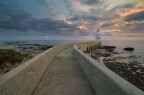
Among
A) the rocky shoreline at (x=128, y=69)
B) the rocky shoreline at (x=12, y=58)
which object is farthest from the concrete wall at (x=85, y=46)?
the rocky shoreline at (x=12, y=58)

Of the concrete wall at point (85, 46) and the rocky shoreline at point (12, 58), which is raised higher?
the concrete wall at point (85, 46)

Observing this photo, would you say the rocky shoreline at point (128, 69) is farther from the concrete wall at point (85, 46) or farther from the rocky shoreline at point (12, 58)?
the rocky shoreline at point (12, 58)

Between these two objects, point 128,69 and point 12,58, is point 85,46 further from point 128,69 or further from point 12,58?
point 12,58

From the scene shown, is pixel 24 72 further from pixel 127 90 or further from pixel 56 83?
pixel 127 90

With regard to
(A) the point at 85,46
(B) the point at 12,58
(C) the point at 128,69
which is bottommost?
(C) the point at 128,69

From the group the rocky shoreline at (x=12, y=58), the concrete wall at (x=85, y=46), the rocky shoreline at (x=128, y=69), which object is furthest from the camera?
the concrete wall at (x=85, y=46)

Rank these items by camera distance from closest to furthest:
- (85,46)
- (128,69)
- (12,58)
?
(128,69)
(12,58)
(85,46)

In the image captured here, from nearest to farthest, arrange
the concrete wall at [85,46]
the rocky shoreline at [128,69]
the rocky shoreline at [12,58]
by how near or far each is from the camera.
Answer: the rocky shoreline at [128,69]
the rocky shoreline at [12,58]
the concrete wall at [85,46]

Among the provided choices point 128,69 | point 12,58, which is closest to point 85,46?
point 128,69

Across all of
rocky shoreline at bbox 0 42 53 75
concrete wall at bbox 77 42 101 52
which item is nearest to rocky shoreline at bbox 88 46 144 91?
concrete wall at bbox 77 42 101 52

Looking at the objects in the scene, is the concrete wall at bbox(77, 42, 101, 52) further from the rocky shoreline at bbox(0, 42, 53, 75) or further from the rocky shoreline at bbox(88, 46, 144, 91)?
the rocky shoreline at bbox(0, 42, 53, 75)

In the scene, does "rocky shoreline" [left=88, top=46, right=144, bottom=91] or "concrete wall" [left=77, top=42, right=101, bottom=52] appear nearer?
"rocky shoreline" [left=88, top=46, right=144, bottom=91]

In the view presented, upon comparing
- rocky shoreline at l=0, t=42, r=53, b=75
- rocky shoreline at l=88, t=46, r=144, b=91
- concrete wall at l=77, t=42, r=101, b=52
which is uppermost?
concrete wall at l=77, t=42, r=101, b=52

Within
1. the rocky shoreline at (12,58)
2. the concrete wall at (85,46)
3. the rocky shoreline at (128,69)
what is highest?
the concrete wall at (85,46)
